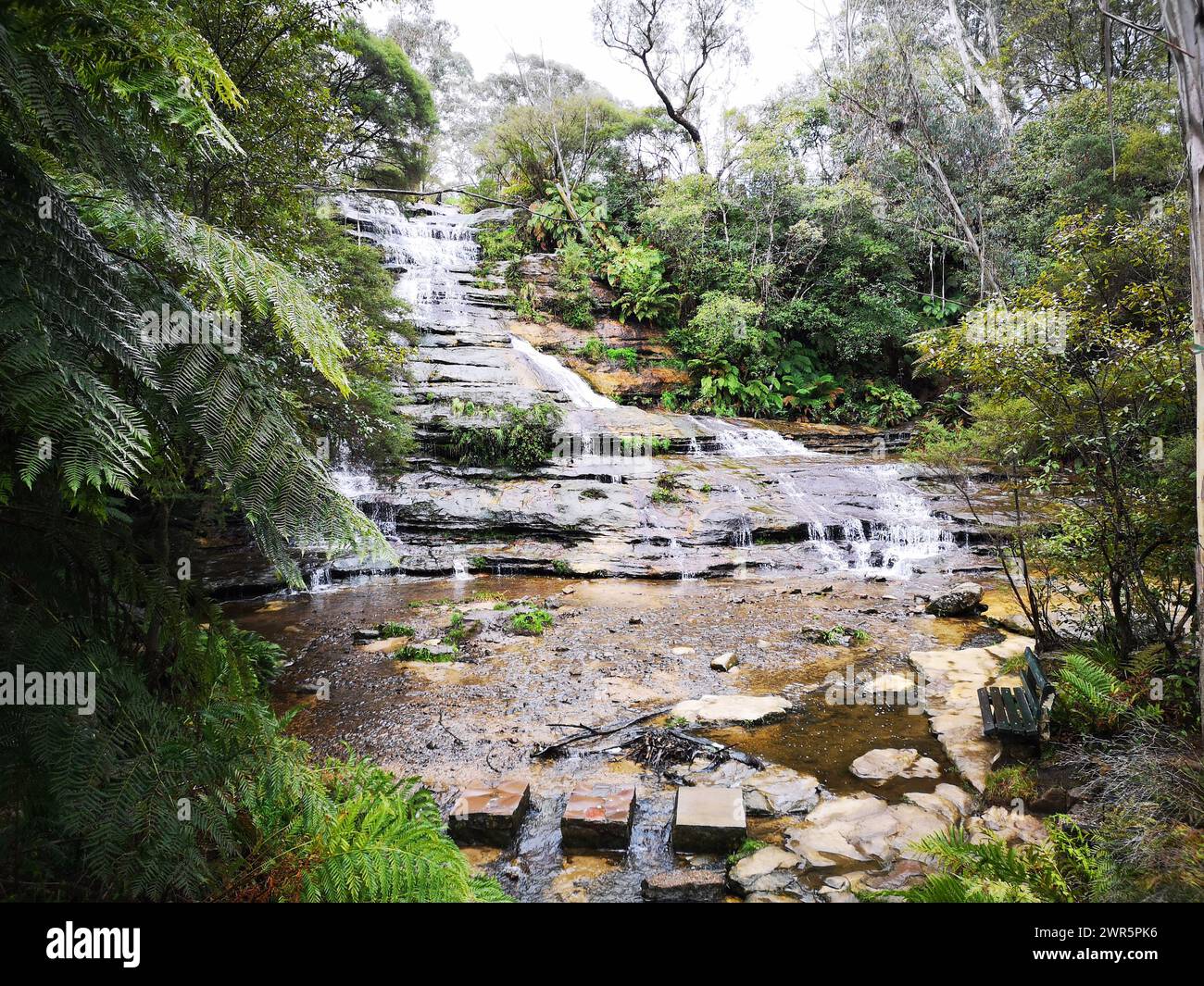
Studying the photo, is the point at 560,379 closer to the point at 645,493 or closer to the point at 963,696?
the point at 645,493

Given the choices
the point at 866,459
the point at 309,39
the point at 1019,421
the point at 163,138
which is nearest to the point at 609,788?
the point at 163,138

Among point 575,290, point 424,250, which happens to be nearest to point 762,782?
point 575,290

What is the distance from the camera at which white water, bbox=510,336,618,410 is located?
17344mm

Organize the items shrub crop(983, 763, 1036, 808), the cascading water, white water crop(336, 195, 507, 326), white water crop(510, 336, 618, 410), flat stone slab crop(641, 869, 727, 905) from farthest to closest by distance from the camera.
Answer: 1. white water crop(336, 195, 507, 326)
2. white water crop(510, 336, 618, 410)
3. the cascading water
4. shrub crop(983, 763, 1036, 808)
5. flat stone slab crop(641, 869, 727, 905)

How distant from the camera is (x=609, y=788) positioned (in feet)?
12.1

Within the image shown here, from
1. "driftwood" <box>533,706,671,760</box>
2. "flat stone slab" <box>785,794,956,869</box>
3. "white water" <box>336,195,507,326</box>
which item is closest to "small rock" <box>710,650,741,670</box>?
"driftwood" <box>533,706,671,760</box>

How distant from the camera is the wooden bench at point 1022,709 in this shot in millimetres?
3900

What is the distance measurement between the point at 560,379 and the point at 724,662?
13.1 m

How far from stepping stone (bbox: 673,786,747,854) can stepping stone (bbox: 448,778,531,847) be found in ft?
3.03

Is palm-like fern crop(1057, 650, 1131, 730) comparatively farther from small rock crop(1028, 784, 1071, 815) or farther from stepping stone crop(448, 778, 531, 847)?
stepping stone crop(448, 778, 531, 847)

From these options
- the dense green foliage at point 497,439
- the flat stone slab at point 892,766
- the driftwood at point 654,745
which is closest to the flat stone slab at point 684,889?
the driftwood at point 654,745

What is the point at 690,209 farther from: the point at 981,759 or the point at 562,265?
the point at 981,759
